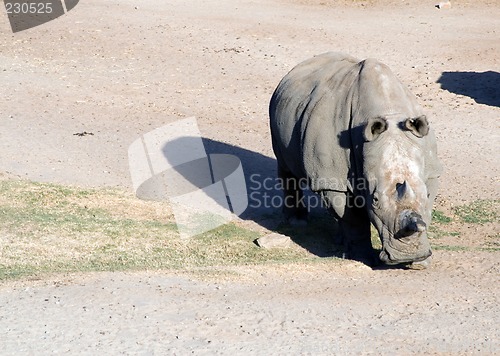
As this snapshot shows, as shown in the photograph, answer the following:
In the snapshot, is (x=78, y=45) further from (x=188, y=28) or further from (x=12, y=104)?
(x=12, y=104)

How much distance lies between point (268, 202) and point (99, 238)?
3.63m

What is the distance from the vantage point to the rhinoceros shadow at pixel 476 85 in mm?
20723

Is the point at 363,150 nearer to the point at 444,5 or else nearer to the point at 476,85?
the point at 476,85

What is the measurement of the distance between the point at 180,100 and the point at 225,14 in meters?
6.90

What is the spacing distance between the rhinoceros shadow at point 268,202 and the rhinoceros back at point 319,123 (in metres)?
0.99

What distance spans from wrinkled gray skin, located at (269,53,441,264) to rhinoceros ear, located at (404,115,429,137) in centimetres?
1

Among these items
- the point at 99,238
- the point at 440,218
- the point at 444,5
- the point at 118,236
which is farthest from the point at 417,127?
the point at 444,5

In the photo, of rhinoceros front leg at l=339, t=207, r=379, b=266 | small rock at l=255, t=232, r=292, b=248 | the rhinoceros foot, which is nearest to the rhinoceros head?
the rhinoceros foot

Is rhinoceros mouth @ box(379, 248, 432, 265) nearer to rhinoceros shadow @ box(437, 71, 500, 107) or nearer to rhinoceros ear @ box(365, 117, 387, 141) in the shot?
rhinoceros ear @ box(365, 117, 387, 141)

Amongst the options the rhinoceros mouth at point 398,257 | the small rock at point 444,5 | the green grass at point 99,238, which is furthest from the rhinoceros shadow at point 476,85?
the rhinoceros mouth at point 398,257

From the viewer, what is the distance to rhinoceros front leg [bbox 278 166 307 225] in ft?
46.6

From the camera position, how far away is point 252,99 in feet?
68.3

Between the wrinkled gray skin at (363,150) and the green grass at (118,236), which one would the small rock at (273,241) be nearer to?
the green grass at (118,236)

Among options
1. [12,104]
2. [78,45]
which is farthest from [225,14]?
[12,104]
